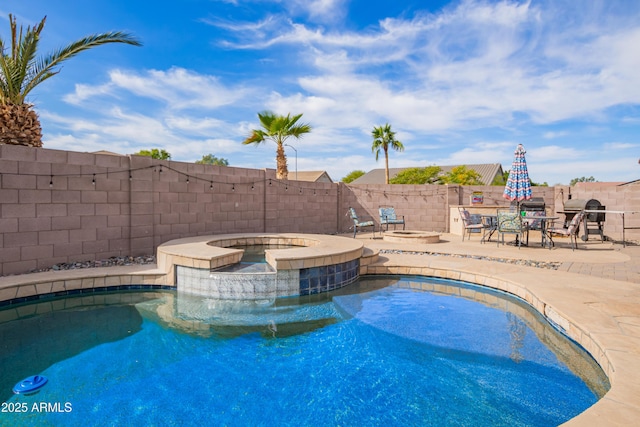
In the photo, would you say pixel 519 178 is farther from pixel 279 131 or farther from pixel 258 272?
pixel 258 272

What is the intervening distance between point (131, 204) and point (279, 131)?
715 cm

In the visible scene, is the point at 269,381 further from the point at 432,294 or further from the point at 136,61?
the point at 136,61

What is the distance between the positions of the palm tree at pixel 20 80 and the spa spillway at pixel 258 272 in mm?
3462

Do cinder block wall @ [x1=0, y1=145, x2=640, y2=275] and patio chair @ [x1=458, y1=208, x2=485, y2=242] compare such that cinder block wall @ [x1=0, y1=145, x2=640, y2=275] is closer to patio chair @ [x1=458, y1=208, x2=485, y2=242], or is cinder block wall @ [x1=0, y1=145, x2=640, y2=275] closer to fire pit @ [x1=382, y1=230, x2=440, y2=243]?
fire pit @ [x1=382, y1=230, x2=440, y2=243]

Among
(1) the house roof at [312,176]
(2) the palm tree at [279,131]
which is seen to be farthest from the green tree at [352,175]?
(2) the palm tree at [279,131]

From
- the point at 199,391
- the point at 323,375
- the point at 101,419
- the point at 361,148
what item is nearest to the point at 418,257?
the point at 323,375

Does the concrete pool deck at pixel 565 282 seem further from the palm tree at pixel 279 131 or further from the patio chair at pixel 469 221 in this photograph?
the palm tree at pixel 279 131

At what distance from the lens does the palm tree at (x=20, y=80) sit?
6180 mm

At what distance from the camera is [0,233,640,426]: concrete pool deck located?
2482 mm

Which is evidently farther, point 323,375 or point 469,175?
point 469,175

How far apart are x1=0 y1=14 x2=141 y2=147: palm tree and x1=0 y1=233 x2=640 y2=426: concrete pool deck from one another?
2.77 meters

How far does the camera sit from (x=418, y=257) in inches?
282

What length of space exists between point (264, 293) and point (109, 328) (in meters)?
2.00

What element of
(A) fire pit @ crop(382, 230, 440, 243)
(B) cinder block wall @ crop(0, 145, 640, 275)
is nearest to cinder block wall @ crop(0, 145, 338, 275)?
(B) cinder block wall @ crop(0, 145, 640, 275)
